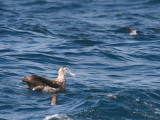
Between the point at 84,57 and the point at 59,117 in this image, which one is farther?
the point at 84,57

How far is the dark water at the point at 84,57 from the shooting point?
49.2ft

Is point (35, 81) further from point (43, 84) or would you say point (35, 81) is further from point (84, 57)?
point (84, 57)

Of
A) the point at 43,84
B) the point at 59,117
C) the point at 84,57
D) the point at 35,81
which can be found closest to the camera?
the point at 59,117

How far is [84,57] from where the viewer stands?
924 inches

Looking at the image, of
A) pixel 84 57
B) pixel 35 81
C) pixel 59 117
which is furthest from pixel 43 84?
pixel 84 57

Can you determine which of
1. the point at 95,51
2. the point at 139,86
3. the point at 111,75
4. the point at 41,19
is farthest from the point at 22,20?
the point at 139,86

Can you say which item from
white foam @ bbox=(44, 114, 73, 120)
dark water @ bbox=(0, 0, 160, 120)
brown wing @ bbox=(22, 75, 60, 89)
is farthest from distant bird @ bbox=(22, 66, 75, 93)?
white foam @ bbox=(44, 114, 73, 120)

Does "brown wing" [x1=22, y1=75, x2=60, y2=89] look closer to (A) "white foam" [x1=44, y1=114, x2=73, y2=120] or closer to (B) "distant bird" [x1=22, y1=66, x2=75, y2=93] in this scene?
(B) "distant bird" [x1=22, y1=66, x2=75, y2=93]

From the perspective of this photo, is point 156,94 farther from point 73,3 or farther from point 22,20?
point 73,3

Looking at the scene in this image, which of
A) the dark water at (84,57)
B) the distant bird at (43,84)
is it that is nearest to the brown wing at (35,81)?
the distant bird at (43,84)

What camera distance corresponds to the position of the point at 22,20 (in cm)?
3086

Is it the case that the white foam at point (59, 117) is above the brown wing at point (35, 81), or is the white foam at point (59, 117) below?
below

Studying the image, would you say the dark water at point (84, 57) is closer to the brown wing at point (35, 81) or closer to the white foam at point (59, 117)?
the white foam at point (59, 117)

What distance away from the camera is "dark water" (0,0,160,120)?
49.2 ft
